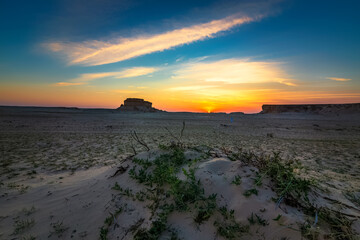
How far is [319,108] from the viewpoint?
172 feet

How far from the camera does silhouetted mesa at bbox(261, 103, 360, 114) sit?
153ft

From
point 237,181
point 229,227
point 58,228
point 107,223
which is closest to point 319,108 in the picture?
point 237,181

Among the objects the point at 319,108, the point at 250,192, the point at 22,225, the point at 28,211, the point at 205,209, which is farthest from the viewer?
the point at 319,108

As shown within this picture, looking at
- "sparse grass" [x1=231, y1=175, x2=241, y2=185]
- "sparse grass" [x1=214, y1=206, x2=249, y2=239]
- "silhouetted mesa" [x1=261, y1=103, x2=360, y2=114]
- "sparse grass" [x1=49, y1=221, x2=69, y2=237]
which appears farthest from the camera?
"silhouetted mesa" [x1=261, y1=103, x2=360, y2=114]

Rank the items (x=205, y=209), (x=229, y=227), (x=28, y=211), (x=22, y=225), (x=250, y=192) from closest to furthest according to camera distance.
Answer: (x=229, y=227) → (x=205, y=209) → (x=250, y=192) → (x=22, y=225) → (x=28, y=211)

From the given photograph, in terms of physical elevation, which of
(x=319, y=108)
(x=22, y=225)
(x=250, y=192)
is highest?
(x=319, y=108)

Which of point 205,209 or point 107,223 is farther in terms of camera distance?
point 107,223

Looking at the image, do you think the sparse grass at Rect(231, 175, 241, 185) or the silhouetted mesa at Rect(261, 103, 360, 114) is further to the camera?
the silhouetted mesa at Rect(261, 103, 360, 114)

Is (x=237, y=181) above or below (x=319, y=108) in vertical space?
below

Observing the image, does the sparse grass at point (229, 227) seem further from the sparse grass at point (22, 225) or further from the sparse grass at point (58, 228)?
the sparse grass at point (22, 225)

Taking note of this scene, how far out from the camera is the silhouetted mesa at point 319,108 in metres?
46.6

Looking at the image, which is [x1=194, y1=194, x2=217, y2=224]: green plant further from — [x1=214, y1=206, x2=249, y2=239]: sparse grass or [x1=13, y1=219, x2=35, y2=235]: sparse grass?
[x1=13, y1=219, x2=35, y2=235]: sparse grass

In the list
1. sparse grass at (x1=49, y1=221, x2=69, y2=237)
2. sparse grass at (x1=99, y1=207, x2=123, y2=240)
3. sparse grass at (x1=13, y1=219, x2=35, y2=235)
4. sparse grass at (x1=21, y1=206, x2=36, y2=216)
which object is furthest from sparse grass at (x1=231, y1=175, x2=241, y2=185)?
sparse grass at (x1=21, y1=206, x2=36, y2=216)

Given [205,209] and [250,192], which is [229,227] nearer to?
[205,209]
